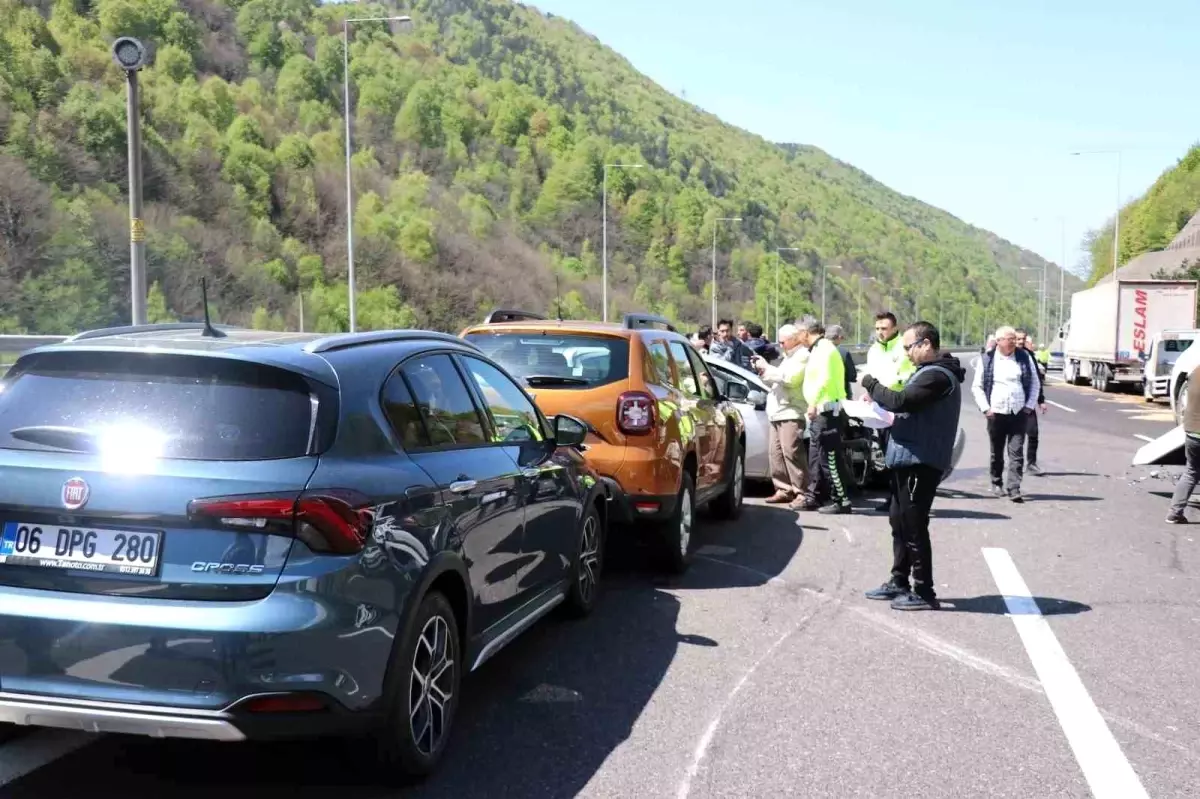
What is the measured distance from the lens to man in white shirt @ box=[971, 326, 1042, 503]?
12.7m

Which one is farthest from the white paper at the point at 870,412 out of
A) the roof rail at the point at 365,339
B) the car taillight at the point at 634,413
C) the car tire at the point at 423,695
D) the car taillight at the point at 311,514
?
the car taillight at the point at 311,514

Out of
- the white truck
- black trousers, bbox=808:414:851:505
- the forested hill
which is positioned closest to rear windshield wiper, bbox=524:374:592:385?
black trousers, bbox=808:414:851:505

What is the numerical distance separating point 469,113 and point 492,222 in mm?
21366

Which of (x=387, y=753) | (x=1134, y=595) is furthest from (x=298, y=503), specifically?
(x=1134, y=595)

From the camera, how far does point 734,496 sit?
10.8 metres

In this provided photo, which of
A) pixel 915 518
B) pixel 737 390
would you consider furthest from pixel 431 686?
pixel 737 390

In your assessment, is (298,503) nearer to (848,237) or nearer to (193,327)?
(193,327)

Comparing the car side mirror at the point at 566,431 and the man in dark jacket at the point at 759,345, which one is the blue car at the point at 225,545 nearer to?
the car side mirror at the point at 566,431

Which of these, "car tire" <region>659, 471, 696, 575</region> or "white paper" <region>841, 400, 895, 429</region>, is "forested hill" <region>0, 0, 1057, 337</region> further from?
"car tire" <region>659, 471, 696, 575</region>

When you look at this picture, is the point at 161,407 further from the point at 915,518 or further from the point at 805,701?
the point at 915,518

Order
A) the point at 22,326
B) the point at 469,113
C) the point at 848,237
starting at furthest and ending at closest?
the point at 848,237, the point at 469,113, the point at 22,326

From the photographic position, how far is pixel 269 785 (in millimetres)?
4293

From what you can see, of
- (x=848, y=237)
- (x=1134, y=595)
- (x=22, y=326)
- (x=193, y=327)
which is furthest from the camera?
(x=848, y=237)

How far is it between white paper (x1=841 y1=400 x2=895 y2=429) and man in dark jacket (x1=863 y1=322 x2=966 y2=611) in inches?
9.0
